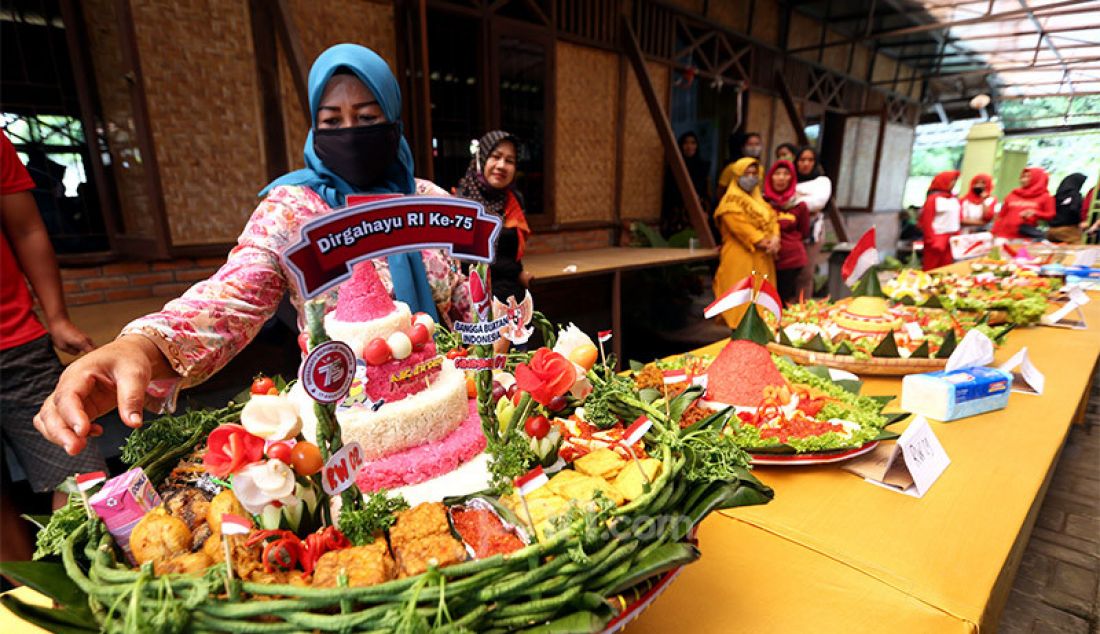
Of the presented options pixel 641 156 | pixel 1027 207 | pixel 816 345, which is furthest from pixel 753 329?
pixel 1027 207

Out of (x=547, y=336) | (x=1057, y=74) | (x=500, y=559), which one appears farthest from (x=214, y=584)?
(x=1057, y=74)

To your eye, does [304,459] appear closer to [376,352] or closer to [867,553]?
[376,352]

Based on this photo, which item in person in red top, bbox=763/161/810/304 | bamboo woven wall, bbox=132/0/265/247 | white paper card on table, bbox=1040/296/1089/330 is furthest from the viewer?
person in red top, bbox=763/161/810/304

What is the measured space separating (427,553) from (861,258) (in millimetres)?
2257

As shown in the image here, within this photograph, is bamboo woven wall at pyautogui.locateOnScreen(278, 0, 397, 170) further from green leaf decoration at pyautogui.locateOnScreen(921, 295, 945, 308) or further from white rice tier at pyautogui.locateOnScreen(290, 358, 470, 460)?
green leaf decoration at pyautogui.locateOnScreen(921, 295, 945, 308)

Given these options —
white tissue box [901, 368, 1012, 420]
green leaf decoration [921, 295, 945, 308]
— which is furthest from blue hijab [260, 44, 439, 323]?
green leaf decoration [921, 295, 945, 308]

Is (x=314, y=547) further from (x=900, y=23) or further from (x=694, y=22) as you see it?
(x=900, y=23)

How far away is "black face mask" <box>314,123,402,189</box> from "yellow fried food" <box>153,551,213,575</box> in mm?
1012

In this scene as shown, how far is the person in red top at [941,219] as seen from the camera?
5602 mm

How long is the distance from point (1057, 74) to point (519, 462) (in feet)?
51.0

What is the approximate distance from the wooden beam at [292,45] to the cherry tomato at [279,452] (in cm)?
261

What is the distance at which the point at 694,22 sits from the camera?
6066 millimetres

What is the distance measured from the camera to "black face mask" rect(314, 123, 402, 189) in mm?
1334

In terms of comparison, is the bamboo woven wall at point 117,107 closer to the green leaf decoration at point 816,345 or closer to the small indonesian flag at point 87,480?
the small indonesian flag at point 87,480
